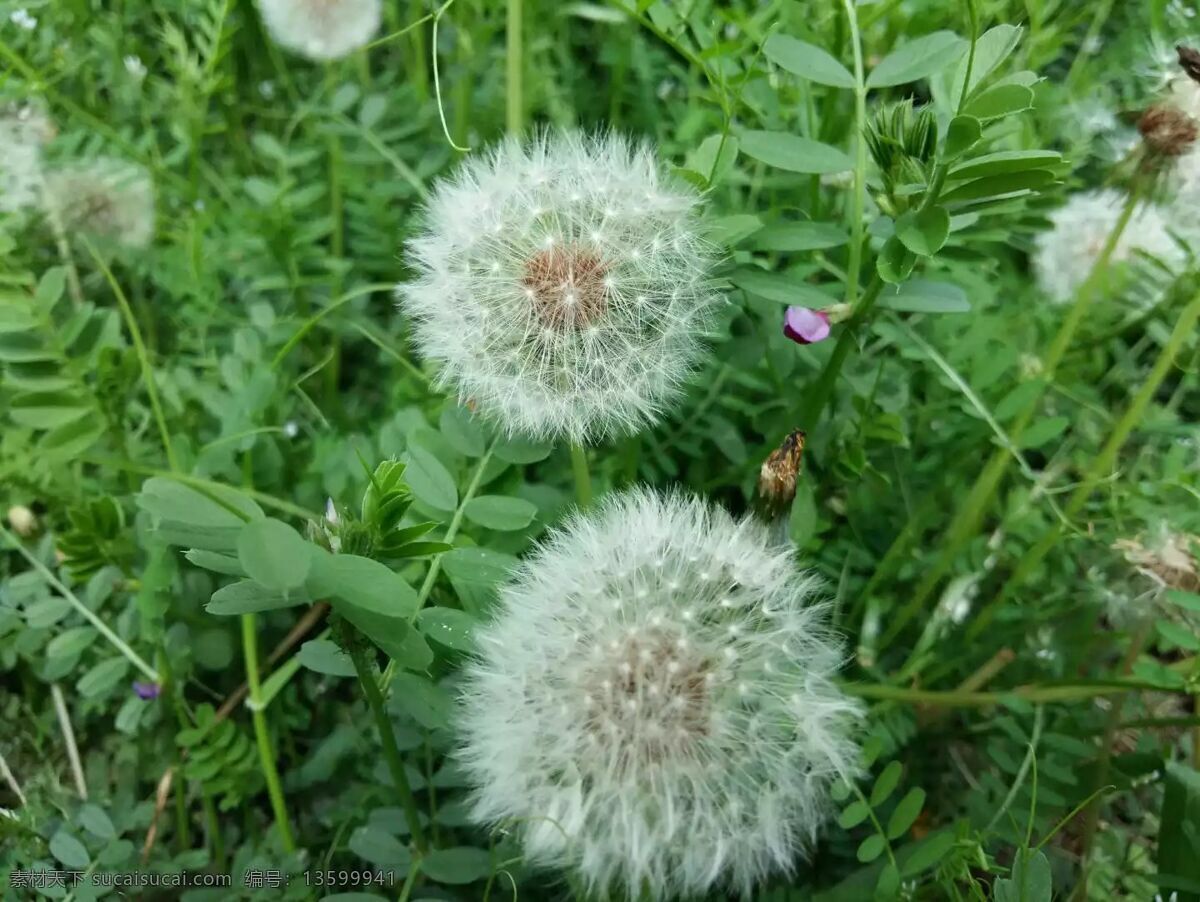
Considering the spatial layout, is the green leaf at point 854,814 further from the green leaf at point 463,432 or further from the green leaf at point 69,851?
the green leaf at point 69,851

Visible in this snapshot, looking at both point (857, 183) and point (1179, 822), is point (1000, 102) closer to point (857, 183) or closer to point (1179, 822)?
point (857, 183)

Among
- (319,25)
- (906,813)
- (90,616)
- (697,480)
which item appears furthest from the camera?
Answer: (319,25)

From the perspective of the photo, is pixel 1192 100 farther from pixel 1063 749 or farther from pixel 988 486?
pixel 1063 749

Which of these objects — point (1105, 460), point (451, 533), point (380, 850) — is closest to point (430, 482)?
point (451, 533)

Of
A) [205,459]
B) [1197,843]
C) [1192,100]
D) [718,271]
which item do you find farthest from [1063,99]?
[205,459]

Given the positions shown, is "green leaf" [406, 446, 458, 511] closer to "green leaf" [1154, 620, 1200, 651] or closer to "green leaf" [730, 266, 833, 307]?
"green leaf" [730, 266, 833, 307]

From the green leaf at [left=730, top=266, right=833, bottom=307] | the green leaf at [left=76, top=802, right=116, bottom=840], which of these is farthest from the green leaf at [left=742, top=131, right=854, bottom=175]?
the green leaf at [left=76, top=802, right=116, bottom=840]

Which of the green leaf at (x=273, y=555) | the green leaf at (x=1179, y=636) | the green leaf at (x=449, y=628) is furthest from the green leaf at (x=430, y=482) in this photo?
the green leaf at (x=1179, y=636)

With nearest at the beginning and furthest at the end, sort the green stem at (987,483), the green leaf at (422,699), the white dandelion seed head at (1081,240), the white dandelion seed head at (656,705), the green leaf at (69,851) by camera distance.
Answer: the white dandelion seed head at (656,705), the green leaf at (422,699), the green leaf at (69,851), the green stem at (987,483), the white dandelion seed head at (1081,240)
